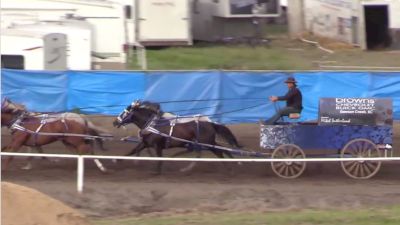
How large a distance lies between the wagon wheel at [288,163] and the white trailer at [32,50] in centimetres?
760

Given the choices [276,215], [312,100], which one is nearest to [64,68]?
[312,100]

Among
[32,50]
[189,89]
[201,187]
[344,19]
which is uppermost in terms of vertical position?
[344,19]

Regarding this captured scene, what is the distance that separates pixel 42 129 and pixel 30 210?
7.02 meters

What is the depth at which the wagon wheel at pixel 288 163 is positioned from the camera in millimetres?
15828

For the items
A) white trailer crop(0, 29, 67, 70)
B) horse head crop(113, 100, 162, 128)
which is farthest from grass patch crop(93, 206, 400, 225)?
white trailer crop(0, 29, 67, 70)

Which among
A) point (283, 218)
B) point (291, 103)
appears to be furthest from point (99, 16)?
point (283, 218)

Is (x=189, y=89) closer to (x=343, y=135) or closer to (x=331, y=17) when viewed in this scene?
(x=343, y=135)

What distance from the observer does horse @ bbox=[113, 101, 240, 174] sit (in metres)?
16.0

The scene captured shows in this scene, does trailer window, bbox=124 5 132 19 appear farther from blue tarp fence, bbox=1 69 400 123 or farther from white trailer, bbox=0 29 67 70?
blue tarp fence, bbox=1 69 400 123

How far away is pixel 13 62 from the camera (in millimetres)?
21906

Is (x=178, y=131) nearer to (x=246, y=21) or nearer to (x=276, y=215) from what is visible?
(x=276, y=215)

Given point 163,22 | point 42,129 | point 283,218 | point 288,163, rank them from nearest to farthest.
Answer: point 283,218, point 288,163, point 42,129, point 163,22

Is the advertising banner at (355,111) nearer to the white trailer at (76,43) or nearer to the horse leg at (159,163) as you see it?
the horse leg at (159,163)

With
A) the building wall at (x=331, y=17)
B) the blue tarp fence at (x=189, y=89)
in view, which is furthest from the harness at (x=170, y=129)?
the building wall at (x=331, y=17)
